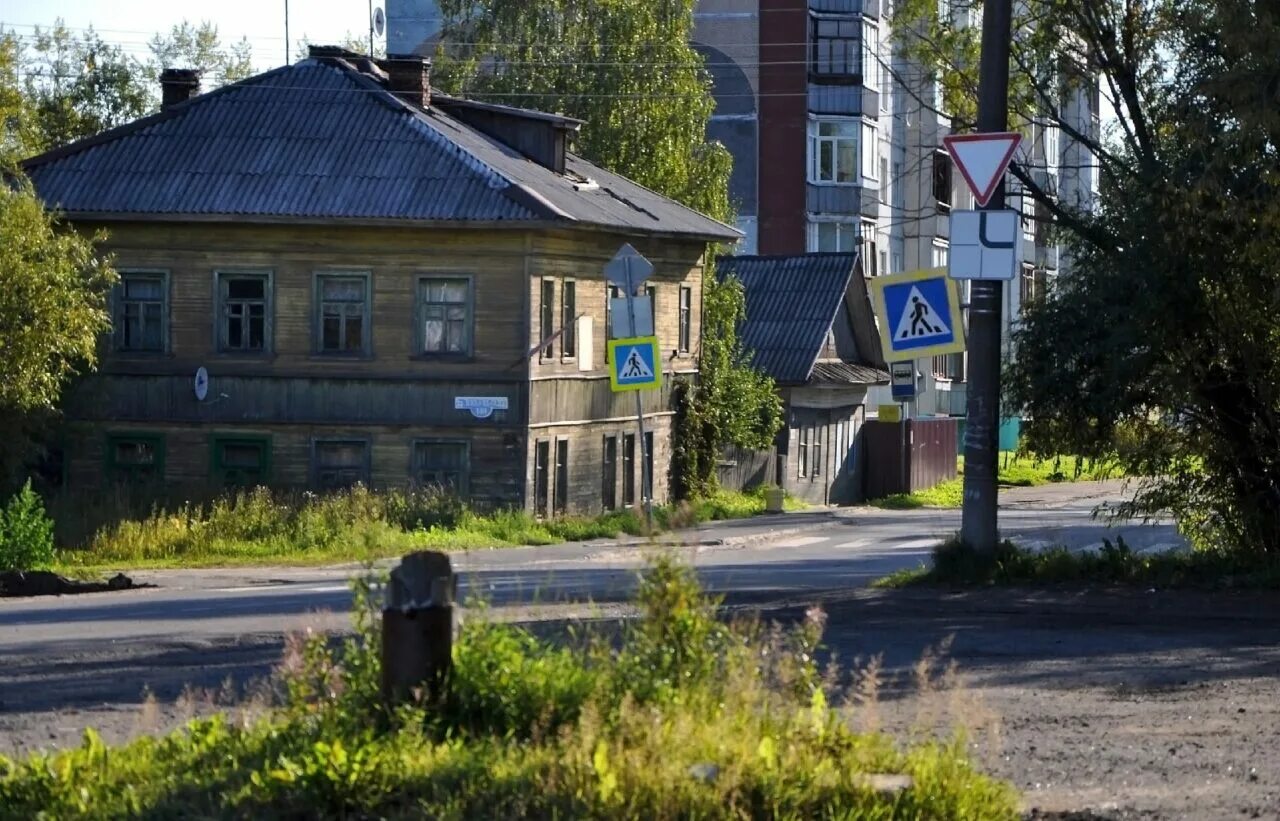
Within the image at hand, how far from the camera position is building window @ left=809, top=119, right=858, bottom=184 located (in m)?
56.2

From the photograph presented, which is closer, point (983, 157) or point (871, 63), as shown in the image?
point (983, 157)

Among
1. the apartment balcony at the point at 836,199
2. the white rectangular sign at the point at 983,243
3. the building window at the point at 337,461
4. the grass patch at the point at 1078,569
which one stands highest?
the apartment balcony at the point at 836,199

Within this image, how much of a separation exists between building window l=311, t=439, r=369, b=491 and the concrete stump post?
25944 millimetres

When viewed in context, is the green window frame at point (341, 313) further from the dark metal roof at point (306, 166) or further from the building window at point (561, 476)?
the building window at point (561, 476)

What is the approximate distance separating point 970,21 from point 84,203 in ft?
57.2

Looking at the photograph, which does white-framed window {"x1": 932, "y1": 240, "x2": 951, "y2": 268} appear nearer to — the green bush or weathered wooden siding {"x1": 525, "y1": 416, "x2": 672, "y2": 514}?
weathered wooden siding {"x1": 525, "y1": 416, "x2": 672, "y2": 514}

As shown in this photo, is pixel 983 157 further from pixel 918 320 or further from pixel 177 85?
pixel 177 85

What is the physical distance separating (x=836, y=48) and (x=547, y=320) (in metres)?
25.9

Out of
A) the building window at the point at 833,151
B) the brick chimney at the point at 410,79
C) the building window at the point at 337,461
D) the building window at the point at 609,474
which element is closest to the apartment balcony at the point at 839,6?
the building window at the point at 833,151

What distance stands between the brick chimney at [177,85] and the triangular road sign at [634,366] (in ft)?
43.0

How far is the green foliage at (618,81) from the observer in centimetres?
4944

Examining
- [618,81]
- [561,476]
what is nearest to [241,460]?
[561,476]

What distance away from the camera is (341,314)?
33.4 m

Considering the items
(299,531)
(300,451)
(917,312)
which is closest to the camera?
(917,312)
